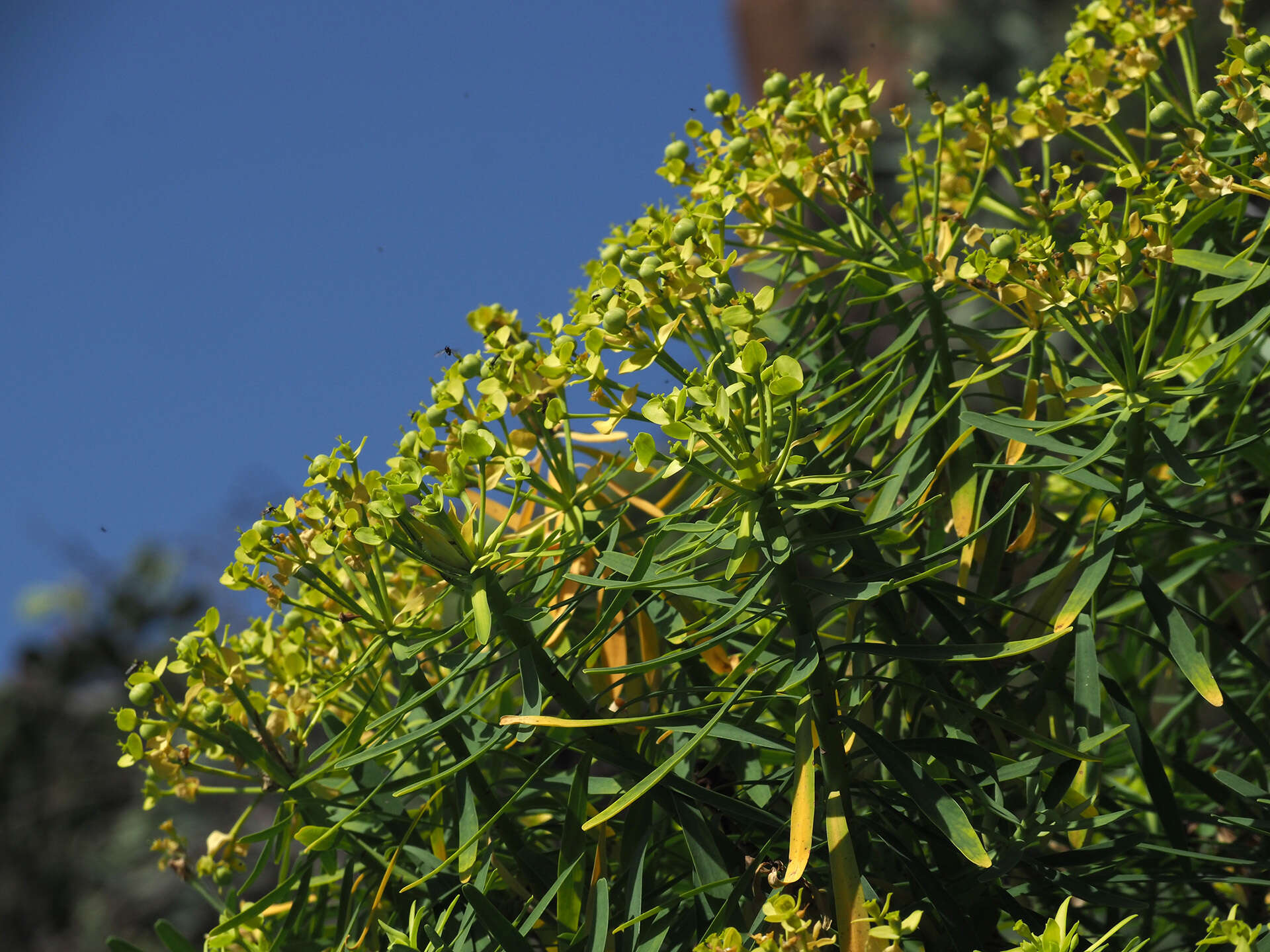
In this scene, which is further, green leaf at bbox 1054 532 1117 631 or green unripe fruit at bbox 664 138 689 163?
green unripe fruit at bbox 664 138 689 163

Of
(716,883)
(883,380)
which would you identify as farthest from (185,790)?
(883,380)

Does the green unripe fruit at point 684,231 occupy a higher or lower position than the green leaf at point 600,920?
higher

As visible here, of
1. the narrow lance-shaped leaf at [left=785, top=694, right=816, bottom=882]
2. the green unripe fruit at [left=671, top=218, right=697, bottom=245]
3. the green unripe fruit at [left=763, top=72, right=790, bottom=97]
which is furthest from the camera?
the green unripe fruit at [left=763, top=72, right=790, bottom=97]

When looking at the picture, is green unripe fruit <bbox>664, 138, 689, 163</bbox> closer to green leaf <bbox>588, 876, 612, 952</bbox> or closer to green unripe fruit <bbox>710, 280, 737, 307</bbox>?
green unripe fruit <bbox>710, 280, 737, 307</bbox>

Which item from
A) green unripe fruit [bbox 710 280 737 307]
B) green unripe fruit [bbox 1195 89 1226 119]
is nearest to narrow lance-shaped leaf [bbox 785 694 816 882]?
green unripe fruit [bbox 710 280 737 307]

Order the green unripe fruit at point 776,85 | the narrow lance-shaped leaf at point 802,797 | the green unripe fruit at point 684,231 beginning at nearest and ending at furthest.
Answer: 1. the narrow lance-shaped leaf at point 802,797
2. the green unripe fruit at point 684,231
3. the green unripe fruit at point 776,85

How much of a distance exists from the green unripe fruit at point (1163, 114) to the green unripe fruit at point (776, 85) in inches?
8.8

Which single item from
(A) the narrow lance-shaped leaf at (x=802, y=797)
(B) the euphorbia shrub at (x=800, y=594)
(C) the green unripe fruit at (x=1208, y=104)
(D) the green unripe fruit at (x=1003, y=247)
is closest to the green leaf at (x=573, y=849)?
(B) the euphorbia shrub at (x=800, y=594)

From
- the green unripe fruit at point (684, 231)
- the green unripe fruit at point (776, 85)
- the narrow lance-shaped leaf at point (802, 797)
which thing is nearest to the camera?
the narrow lance-shaped leaf at point (802, 797)

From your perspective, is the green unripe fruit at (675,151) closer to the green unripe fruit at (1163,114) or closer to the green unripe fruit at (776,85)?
the green unripe fruit at (776,85)

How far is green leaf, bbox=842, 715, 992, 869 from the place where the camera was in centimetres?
52

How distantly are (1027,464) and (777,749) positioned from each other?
209 mm

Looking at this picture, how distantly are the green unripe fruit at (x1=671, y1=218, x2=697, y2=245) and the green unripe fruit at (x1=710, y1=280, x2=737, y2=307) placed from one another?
0.03 m

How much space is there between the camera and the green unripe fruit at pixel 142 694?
69 centimetres
